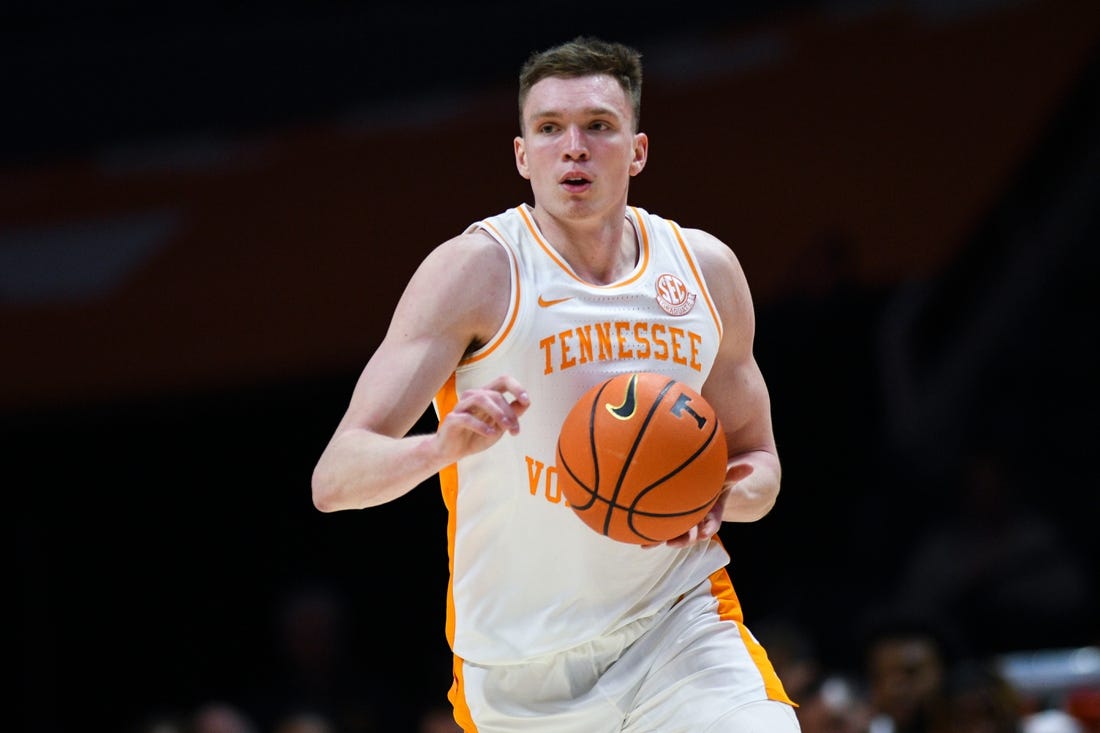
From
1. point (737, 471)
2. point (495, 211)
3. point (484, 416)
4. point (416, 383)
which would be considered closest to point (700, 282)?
point (737, 471)

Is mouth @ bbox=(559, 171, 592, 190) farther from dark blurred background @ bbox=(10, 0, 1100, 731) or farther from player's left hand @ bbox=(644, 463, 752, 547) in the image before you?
dark blurred background @ bbox=(10, 0, 1100, 731)

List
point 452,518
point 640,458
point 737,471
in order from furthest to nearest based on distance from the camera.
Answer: point 452,518
point 737,471
point 640,458

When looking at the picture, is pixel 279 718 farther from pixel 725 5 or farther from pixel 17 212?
pixel 725 5

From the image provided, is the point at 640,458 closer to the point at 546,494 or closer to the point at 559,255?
the point at 546,494

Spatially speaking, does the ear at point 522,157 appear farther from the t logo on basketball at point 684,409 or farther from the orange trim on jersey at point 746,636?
the orange trim on jersey at point 746,636

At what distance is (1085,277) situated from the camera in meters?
11.3

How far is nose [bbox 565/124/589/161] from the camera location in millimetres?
3908

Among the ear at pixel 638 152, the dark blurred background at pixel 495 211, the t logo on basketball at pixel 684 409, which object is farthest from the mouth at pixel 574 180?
the dark blurred background at pixel 495 211

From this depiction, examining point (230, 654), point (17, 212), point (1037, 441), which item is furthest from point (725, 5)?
point (230, 654)

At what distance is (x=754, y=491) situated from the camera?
4020 millimetres

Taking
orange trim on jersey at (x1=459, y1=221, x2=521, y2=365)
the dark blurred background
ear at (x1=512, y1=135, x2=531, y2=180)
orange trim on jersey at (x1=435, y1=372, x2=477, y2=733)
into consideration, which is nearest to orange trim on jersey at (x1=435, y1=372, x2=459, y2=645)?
orange trim on jersey at (x1=435, y1=372, x2=477, y2=733)

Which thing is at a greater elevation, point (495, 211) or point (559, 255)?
point (495, 211)

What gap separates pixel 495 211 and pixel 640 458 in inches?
272

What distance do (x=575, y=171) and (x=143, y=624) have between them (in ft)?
26.2
